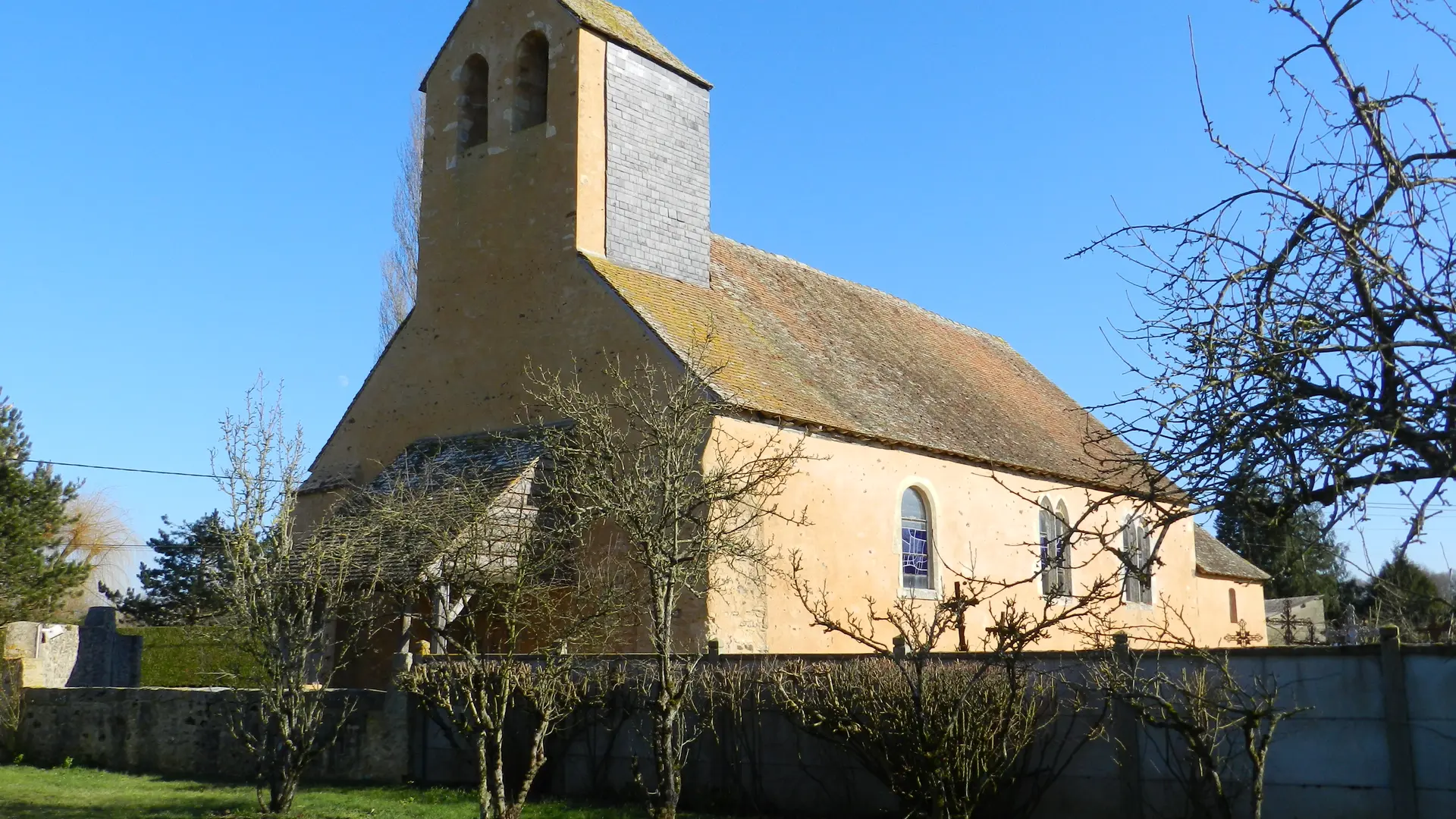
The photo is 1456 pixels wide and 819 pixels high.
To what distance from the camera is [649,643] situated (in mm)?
16844

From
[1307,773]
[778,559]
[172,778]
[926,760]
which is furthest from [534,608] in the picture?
[1307,773]

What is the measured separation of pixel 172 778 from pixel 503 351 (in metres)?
7.92

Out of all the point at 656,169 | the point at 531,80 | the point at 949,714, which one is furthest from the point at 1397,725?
the point at 531,80

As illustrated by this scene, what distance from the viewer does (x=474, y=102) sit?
21469 mm

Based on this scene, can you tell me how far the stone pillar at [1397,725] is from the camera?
29.3ft

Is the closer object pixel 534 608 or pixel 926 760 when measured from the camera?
pixel 926 760

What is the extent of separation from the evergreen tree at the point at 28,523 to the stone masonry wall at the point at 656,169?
53.8 feet

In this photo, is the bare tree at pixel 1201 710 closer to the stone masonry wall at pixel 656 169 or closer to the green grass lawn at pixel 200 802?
the green grass lawn at pixel 200 802

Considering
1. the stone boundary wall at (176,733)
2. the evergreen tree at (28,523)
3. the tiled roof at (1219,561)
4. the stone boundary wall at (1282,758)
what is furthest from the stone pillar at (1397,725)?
the evergreen tree at (28,523)

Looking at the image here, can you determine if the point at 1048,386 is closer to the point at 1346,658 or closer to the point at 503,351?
the point at 503,351

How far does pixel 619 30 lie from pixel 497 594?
11.7 meters

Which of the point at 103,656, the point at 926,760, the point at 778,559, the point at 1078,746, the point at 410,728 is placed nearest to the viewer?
the point at 926,760

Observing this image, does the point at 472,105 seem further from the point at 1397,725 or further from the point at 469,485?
the point at 1397,725

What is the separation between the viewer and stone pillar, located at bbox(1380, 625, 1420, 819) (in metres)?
8.95
